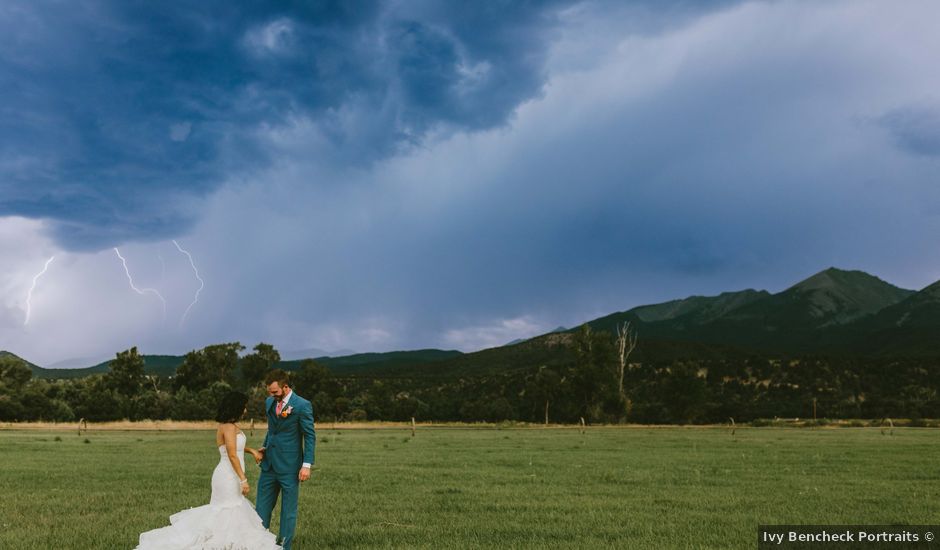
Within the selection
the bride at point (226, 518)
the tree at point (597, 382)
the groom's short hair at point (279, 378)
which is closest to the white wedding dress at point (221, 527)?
the bride at point (226, 518)

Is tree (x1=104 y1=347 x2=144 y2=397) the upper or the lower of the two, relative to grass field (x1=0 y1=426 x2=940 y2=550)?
upper

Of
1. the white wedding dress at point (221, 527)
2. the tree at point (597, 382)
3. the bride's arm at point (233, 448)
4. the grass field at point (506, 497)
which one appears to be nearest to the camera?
the white wedding dress at point (221, 527)

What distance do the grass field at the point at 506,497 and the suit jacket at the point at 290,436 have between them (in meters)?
1.71

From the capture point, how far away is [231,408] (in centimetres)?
977

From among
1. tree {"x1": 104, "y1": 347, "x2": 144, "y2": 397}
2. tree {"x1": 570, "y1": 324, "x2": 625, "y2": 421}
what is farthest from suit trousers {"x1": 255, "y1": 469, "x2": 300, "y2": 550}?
tree {"x1": 104, "y1": 347, "x2": 144, "y2": 397}

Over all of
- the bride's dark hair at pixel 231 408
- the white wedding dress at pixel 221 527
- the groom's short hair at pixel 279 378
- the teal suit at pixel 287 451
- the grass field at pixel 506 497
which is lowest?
the grass field at pixel 506 497

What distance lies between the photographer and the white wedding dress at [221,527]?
923 cm

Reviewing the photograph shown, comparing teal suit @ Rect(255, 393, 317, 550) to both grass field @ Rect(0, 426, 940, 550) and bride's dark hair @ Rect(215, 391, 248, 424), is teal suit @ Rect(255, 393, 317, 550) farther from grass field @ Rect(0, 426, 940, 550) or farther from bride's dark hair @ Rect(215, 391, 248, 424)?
grass field @ Rect(0, 426, 940, 550)

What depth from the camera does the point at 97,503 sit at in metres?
16.0

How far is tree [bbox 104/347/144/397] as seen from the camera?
91.1 meters

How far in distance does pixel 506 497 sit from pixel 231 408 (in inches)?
358

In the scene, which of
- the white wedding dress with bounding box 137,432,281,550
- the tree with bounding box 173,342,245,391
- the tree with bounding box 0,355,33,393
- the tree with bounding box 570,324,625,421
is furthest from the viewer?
the tree with bounding box 173,342,245,391

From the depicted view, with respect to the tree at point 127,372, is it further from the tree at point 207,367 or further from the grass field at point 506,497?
the grass field at point 506,497

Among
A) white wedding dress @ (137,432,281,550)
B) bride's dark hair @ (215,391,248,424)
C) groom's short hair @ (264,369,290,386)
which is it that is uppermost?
groom's short hair @ (264,369,290,386)
